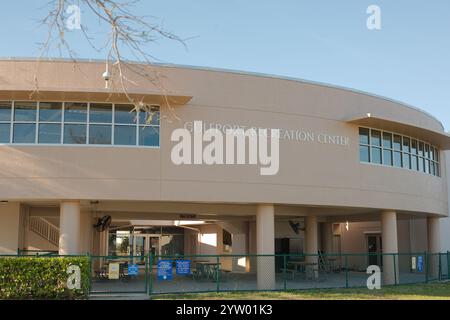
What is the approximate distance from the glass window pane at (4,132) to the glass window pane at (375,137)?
45.2 feet

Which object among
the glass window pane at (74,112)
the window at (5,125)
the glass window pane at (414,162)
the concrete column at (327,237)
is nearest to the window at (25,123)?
the window at (5,125)

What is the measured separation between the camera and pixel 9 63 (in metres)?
19.5

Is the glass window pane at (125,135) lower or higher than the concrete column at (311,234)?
higher

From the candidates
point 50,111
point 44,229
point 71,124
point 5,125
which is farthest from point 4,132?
point 44,229

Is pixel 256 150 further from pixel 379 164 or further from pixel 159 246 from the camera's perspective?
pixel 159 246

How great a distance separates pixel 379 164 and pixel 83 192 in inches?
465

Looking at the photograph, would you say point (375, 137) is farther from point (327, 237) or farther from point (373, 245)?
point (373, 245)

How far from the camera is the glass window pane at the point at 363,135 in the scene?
2342 centimetres

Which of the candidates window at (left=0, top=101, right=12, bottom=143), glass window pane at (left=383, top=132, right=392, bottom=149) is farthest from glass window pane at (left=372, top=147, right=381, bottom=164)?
window at (left=0, top=101, right=12, bottom=143)

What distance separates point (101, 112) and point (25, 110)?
2451mm

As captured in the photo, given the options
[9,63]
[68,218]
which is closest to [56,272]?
[68,218]

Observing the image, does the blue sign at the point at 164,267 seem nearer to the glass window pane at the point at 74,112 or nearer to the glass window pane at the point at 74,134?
the glass window pane at the point at 74,134

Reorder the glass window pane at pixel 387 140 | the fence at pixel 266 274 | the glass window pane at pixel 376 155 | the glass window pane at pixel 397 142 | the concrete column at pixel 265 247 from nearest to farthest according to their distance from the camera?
the fence at pixel 266 274, the concrete column at pixel 265 247, the glass window pane at pixel 376 155, the glass window pane at pixel 387 140, the glass window pane at pixel 397 142

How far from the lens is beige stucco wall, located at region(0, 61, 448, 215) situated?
19172mm
